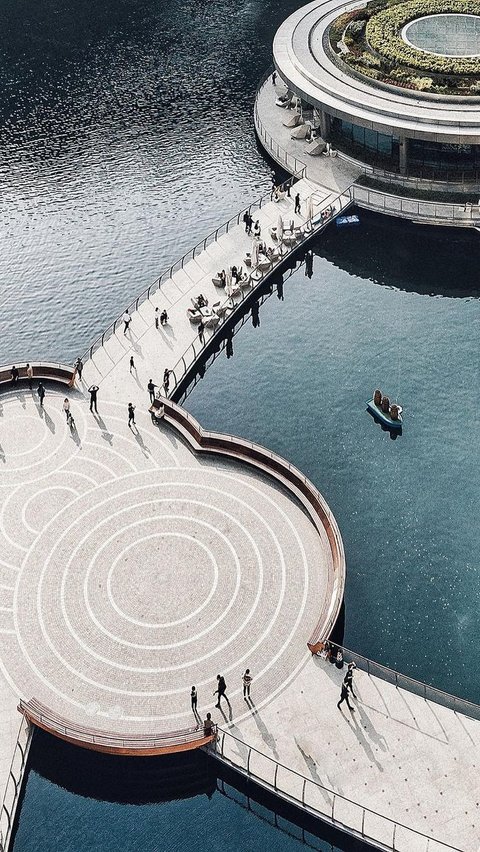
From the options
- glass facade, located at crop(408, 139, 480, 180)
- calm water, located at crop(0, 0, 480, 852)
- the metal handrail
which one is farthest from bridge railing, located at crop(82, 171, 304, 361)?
glass facade, located at crop(408, 139, 480, 180)

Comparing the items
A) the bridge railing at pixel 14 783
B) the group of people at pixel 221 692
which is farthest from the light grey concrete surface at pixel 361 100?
the bridge railing at pixel 14 783

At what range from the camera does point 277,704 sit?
71.7m

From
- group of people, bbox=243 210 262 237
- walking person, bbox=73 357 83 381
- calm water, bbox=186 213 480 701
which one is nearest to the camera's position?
calm water, bbox=186 213 480 701

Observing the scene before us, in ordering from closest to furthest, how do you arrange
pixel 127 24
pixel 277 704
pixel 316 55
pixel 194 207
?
pixel 277 704 < pixel 194 207 < pixel 316 55 < pixel 127 24

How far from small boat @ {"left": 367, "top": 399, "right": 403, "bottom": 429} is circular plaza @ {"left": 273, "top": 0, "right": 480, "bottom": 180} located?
39.4m

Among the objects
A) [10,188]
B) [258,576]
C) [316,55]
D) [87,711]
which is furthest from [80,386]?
[316,55]

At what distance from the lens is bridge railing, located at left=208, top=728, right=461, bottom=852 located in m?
64.1

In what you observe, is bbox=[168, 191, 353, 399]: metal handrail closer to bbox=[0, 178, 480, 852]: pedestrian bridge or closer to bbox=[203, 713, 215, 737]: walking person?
bbox=[0, 178, 480, 852]: pedestrian bridge

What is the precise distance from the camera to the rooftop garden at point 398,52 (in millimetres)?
127062

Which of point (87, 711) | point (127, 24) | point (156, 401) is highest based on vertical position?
point (127, 24)

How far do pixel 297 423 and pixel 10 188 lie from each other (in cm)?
5741

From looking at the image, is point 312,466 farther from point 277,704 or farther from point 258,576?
point 277,704

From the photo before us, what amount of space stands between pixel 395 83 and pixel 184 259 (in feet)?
120

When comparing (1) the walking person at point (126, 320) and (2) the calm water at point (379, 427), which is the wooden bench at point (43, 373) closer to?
(1) the walking person at point (126, 320)
